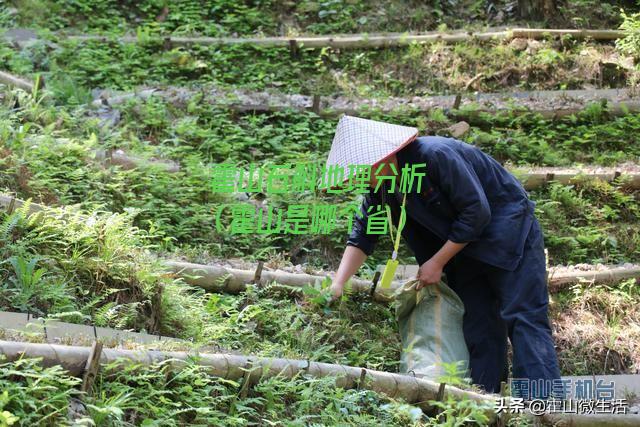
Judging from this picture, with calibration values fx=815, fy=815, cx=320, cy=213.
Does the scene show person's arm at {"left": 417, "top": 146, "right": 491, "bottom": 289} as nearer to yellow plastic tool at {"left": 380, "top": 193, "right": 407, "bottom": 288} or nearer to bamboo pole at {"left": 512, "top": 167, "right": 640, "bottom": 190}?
yellow plastic tool at {"left": 380, "top": 193, "right": 407, "bottom": 288}

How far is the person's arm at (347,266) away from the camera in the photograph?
544 centimetres

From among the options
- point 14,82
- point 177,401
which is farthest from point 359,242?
Result: point 14,82

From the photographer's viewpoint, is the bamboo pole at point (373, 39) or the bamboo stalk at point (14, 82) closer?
the bamboo stalk at point (14, 82)

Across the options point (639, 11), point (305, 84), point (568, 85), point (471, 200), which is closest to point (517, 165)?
point (568, 85)

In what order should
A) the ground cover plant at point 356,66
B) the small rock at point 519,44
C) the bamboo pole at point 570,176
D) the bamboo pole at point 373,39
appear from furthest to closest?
1. the bamboo pole at point 373,39
2. the small rock at point 519,44
3. the ground cover plant at point 356,66
4. the bamboo pole at point 570,176

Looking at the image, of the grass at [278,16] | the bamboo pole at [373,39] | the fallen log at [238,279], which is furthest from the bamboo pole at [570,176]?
the grass at [278,16]

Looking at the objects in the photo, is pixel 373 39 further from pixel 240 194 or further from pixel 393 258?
pixel 393 258

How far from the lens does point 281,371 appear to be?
4.29m

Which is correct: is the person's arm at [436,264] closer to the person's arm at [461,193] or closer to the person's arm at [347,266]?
the person's arm at [461,193]

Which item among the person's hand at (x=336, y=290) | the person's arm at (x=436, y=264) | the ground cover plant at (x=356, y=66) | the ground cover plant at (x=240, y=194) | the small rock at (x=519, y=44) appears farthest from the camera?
the small rock at (x=519, y=44)

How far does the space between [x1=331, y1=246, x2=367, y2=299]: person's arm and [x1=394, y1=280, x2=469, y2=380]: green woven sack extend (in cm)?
34

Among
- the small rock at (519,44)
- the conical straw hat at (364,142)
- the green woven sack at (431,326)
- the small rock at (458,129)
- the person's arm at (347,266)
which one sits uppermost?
the small rock at (519,44)

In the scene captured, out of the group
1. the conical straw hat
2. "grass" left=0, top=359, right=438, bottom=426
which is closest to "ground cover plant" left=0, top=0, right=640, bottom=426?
"grass" left=0, top=359, right=438, bottom=426

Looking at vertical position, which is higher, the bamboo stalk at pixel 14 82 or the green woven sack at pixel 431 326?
the bamboo stalk at pixel 14 82
